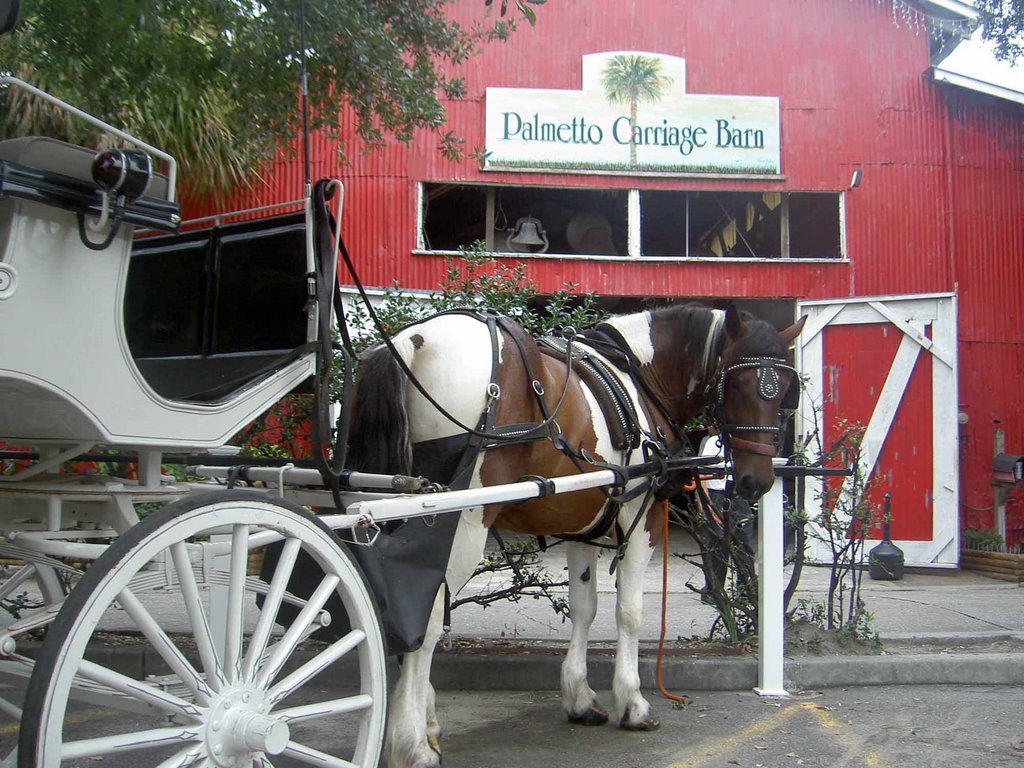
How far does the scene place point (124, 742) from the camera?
2.22 metres

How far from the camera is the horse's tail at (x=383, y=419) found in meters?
3.62

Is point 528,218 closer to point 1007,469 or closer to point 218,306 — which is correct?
point 1007,469

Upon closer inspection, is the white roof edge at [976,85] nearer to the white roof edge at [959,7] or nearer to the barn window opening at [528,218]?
the white roof edge at [959,7]

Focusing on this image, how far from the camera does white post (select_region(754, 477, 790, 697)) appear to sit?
5.11 meters

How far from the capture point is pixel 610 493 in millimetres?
4176

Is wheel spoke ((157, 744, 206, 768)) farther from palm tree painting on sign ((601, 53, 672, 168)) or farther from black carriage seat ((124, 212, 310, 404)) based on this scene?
palm tree painting on sign ((601, 53, 672, 168))

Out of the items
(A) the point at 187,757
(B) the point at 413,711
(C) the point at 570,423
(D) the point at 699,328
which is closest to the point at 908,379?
(D) the point at 699,328

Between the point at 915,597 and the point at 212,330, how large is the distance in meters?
7.78

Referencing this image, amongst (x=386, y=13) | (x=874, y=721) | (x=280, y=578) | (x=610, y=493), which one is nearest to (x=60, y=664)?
(x=280, y=578)

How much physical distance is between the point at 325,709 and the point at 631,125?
397 inches

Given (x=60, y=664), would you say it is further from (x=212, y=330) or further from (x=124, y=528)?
(x=212, y=330)

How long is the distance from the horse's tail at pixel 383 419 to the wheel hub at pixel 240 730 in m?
1.26

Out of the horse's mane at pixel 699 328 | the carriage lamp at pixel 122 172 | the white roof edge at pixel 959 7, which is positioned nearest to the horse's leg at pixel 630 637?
the horse's mane at pixel 699 328

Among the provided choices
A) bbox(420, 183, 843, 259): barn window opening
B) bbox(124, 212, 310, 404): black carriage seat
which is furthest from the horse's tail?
bbox(420, 183, 843, 259): barn window opening
